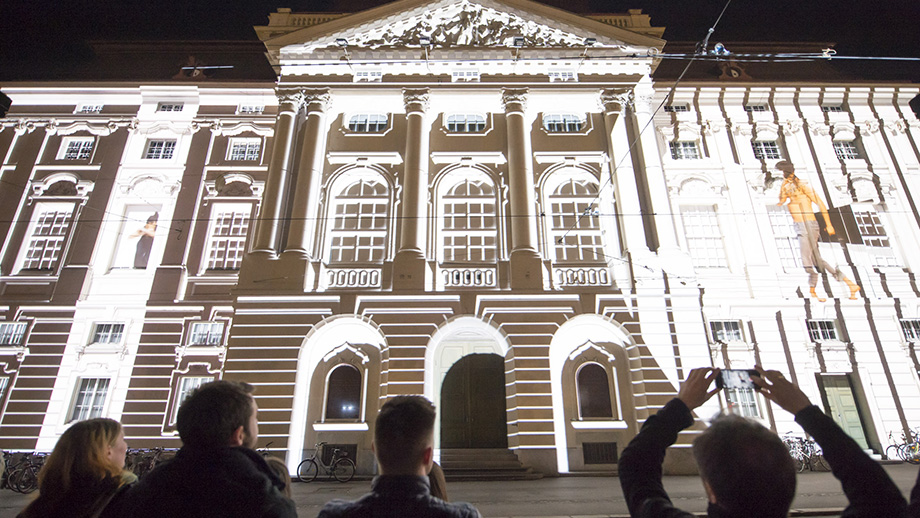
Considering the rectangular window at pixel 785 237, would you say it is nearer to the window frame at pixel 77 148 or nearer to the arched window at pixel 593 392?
the arched window at pixel 593 392

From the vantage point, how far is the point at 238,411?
260cm

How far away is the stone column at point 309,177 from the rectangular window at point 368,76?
1363 millimetres

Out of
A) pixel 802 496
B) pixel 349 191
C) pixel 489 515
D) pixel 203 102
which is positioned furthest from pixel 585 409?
pixel 203 102

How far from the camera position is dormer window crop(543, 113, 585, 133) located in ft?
63.3

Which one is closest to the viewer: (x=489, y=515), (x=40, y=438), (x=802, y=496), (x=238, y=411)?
(x=238, y=411)

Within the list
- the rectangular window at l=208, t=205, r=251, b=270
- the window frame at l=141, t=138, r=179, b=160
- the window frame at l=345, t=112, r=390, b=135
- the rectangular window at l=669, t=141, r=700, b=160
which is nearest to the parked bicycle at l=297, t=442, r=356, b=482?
the rectangular window at l=208, t=205, r=251, b=270

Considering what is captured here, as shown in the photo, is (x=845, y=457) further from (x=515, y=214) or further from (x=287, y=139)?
(x=287, y=139)

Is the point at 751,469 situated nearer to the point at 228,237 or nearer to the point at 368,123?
the point at 228,237

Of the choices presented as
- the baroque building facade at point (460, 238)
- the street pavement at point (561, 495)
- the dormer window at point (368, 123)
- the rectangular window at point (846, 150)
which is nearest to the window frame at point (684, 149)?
the baroque building facade at point (460, 238)

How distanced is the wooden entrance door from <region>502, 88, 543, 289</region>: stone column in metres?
10.1

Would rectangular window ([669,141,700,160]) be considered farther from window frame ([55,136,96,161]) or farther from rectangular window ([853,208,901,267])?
window frame ([55,136,96,161])

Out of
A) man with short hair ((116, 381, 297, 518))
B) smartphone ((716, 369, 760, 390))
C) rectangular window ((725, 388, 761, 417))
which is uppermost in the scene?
rectangular window ((725, 388, 761, 417))

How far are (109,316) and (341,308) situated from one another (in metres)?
8.29

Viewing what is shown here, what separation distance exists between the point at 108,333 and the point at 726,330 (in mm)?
20959
